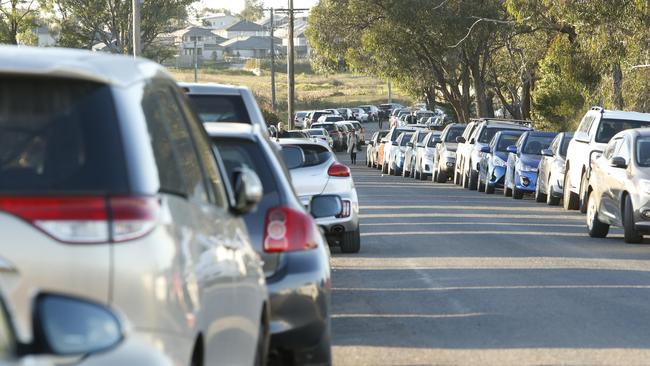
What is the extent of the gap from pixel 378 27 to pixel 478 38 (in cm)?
462

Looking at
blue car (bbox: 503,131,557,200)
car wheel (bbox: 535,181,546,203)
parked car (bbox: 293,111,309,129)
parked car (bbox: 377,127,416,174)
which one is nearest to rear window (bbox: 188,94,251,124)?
car wheel (bbox: 535,181,546,203)

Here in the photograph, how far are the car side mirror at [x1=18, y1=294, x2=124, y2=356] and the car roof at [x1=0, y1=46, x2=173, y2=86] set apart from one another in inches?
35.6

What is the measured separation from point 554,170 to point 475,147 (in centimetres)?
882

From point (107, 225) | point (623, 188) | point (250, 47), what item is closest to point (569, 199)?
point (623, 188)

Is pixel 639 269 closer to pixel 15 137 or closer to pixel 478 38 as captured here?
pixel 15 137

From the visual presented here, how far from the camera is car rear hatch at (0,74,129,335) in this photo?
410 centimetres

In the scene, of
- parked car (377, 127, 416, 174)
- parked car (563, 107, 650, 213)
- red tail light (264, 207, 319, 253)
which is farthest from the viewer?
parked car (377, 127, 416, 174)

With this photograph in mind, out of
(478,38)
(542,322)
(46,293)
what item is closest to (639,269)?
(542,322)

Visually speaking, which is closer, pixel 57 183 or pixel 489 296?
pixel 57 183

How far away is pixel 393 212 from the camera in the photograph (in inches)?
1028

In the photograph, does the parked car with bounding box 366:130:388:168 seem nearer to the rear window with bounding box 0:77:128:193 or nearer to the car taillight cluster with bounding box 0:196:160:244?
the rear window with bounding box 0:77:128:193

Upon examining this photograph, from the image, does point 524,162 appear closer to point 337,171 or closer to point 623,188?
point 623,188

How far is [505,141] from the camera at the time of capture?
119ft

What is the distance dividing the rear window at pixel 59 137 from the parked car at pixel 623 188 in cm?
1480
